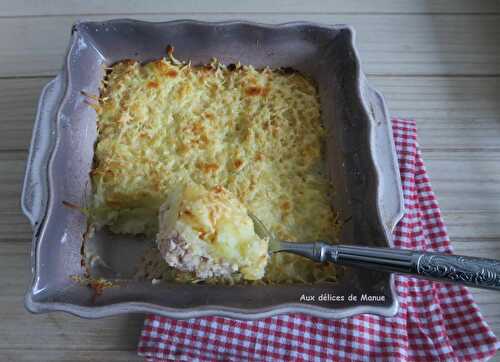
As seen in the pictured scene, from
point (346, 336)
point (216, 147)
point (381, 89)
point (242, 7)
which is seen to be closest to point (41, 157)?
point (216, 147)

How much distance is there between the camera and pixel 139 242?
1.57 metres

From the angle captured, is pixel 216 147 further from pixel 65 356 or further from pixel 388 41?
pixel 388 41

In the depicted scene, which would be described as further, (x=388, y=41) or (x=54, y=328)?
(x=388, y=41)

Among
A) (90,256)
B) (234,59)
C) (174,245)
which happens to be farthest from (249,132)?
(90,256)

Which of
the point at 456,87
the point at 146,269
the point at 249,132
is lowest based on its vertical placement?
the point at 146,269

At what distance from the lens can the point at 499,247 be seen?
1.68 meters

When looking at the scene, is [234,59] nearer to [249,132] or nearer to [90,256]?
[249,132]

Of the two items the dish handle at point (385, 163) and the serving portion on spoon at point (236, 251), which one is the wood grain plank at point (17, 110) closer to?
the serving portion on spoon at point (236, 251)

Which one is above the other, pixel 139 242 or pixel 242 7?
pixel 242 7

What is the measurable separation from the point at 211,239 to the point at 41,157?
0.65 metres

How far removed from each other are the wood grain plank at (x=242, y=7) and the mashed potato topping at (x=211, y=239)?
4.21ft

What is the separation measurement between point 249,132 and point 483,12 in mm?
1546

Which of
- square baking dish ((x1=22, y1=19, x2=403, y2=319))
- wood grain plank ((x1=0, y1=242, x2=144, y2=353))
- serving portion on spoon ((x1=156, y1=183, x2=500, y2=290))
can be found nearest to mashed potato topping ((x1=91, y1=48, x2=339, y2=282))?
square baking dish ((x1=22, y1=19, x2=403, y2=319))

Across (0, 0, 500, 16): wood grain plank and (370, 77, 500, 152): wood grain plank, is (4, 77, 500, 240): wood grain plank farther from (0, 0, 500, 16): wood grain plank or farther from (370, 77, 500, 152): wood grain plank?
(0, 0, 500, 16): wood grain plank
